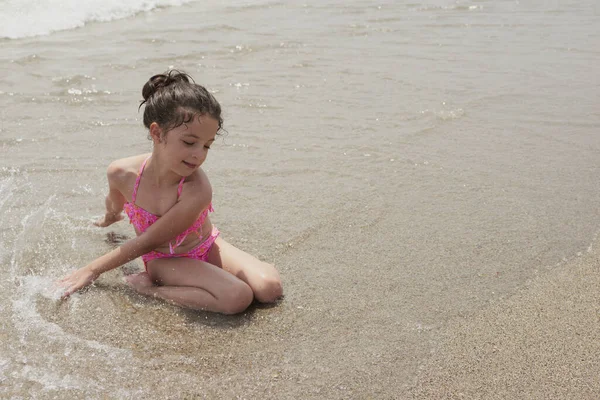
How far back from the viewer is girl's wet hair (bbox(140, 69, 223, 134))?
3.06 m

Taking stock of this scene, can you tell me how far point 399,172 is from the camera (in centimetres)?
468

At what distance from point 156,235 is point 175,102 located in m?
0.67

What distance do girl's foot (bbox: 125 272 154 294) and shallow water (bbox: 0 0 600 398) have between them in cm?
9

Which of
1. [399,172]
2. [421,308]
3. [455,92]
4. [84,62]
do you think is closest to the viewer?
[421,308]

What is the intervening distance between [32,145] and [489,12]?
8543mm

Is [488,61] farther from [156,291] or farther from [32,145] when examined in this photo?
[156,291]

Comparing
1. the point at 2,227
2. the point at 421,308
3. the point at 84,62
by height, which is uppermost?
the point at 84,62

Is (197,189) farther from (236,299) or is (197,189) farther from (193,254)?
(236,299)

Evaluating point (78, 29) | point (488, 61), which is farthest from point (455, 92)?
point (78, 29)

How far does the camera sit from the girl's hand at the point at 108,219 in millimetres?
3804

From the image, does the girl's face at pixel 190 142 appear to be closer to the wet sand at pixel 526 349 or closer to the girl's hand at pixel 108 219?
the girl's hand at pixel 108 219

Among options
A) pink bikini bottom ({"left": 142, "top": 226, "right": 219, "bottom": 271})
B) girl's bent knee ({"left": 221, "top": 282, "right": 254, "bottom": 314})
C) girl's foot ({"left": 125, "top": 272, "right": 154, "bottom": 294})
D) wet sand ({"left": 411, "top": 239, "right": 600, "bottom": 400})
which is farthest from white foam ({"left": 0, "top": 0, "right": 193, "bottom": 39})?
wet sand ({"left": 411, "top": 239, "right": 600, "bottom": 400})

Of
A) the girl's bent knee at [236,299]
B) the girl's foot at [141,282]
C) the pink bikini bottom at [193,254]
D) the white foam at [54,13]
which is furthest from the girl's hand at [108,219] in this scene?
the white foam at [54,13]

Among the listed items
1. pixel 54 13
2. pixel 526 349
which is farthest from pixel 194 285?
pixel 54 13
